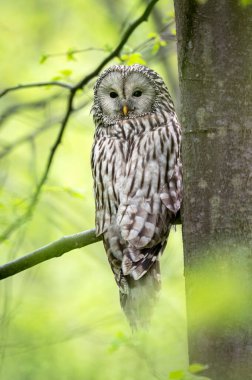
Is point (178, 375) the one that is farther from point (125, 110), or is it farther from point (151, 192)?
point (125, 110)

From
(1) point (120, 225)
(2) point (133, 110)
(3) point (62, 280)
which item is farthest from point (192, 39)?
(3) point (62, 280)

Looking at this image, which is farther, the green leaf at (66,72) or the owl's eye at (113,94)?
the owl's eye at (113,94)

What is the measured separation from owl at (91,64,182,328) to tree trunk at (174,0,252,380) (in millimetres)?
1313

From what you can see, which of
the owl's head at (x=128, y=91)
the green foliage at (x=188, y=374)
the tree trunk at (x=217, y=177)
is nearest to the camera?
the green foliage at (x=188, y=374)

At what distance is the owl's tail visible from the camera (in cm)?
434

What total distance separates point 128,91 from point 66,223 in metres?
2.67

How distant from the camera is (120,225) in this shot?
4.31 meters

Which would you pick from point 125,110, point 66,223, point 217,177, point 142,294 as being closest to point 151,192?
point 142,294

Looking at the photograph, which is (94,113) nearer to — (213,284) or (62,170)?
(213,284)

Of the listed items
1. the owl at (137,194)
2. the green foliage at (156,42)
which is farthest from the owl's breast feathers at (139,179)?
the green foliage at (156,42)

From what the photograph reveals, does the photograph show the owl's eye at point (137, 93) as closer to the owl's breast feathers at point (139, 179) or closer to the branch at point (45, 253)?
the owl's breast feathers at point (139, 179)

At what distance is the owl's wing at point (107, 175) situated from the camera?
441cm

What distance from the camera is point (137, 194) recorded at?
4340mm

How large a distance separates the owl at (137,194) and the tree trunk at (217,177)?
51.7 inches
